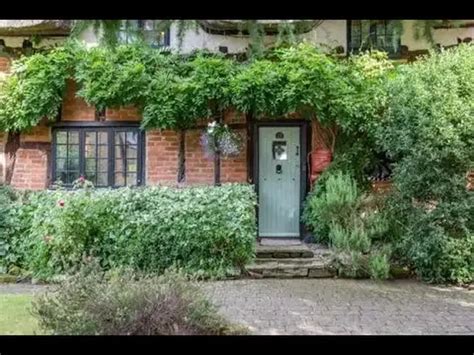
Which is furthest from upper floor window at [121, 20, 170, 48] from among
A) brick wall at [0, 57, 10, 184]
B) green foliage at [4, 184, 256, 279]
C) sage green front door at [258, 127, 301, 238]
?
brick wall at [0, 57, 10, 184]

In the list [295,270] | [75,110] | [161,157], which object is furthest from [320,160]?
[75,110]

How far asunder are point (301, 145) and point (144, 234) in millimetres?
3757

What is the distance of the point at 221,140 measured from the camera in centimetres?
1062

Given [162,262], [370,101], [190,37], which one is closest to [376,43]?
[370,101]

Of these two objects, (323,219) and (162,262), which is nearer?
(162,262)

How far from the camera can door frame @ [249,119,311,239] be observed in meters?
10.8

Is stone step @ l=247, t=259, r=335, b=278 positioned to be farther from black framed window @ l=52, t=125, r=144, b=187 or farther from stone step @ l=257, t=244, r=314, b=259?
black framed window @ l=52, t=125, r=144, b=187

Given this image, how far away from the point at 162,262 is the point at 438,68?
508cm

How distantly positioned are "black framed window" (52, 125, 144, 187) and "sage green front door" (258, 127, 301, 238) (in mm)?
2323

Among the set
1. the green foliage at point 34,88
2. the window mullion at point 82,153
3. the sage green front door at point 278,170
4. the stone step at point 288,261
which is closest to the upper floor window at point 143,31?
the stone step at point 288,261

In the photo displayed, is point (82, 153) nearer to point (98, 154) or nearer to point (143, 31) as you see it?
point (98, 154)

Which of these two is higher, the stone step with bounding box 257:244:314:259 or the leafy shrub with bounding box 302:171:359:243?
the leafy shrub with bounding box 302:171:359:243
